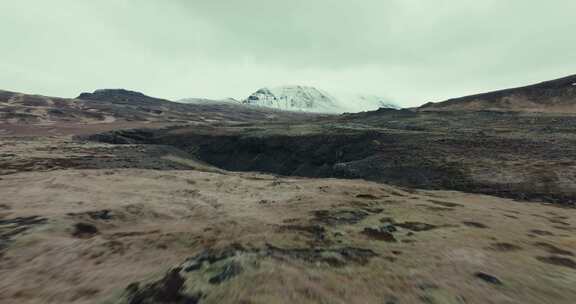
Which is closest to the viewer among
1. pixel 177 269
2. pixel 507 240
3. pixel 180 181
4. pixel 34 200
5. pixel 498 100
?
pixel 177 269

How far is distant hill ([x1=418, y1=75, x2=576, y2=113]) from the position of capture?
73.6 m

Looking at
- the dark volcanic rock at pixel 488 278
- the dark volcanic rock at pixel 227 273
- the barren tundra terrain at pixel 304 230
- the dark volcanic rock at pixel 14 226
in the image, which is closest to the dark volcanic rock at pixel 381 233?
the barren tundra terrain at pixel 304 230

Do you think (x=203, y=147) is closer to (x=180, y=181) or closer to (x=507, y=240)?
(x=180, y=181)

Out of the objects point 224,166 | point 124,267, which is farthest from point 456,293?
point 224,166

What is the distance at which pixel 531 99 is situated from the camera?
82000mm

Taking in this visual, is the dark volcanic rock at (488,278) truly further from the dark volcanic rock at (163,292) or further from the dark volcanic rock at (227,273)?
the dark volcanic rock at (163,292)

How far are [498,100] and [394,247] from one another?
292 ft

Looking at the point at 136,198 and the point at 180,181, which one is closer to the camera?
the point at 136,198

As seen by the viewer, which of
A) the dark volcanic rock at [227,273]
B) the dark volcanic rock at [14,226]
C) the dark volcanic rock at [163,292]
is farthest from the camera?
the dark volcanic rock at [14,226]

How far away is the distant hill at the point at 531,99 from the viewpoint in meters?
73.6

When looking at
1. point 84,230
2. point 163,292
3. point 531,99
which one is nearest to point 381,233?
point 163,292

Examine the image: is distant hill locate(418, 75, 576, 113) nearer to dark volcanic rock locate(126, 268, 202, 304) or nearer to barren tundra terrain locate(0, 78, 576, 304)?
barren tundra terrain locate(0, 78, 576, 304)

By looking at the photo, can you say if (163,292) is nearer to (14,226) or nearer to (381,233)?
(381,233)

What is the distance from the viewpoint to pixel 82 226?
1527cm
